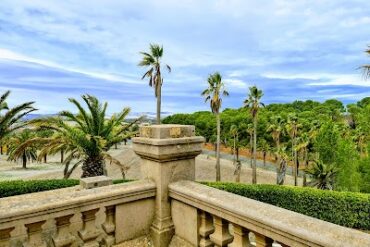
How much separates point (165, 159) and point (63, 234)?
134cm

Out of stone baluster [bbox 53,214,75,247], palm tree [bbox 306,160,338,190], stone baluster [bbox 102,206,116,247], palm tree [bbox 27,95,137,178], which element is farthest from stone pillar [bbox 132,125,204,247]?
palm tree [bbox 306,160,338,190]

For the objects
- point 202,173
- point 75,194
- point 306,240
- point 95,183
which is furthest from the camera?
point 202,173

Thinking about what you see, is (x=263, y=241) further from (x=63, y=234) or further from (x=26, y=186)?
(x=26, y=186)

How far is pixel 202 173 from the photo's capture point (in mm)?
44375

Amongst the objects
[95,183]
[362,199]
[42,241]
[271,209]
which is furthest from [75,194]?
[362,199]

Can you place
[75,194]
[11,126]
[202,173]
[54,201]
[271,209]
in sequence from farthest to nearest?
[202,173] → [11,126] → [75,194] → [54,201] → [271,209]

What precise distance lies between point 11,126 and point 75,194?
60.5 ft

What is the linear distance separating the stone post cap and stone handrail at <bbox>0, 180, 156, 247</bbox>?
25.1 inches

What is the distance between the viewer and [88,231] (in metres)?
3.04

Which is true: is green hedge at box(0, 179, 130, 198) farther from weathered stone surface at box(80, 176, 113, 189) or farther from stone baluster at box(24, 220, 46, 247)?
stone baluster at box(24, 220, 46, 247)

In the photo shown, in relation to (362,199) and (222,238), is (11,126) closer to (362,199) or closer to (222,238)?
(222,238)

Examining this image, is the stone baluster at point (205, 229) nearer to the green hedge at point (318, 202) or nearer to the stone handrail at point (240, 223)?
the stone handrail at point (240, 223)

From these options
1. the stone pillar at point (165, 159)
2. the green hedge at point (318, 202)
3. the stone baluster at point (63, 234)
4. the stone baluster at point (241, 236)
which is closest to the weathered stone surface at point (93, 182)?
the stone pillar at point (165, 159)

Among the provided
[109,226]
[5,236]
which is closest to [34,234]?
[5,236]
